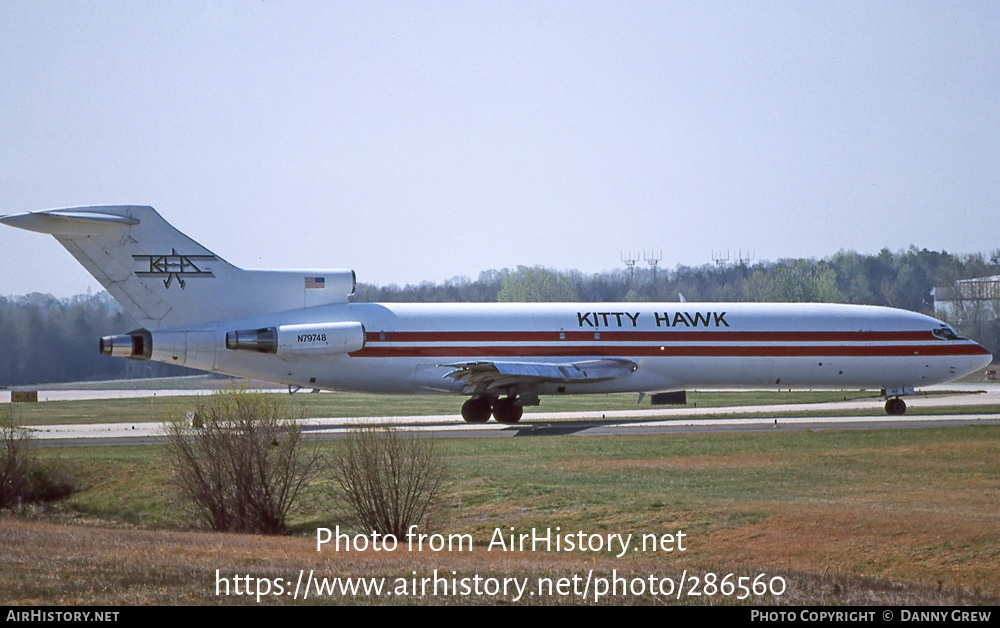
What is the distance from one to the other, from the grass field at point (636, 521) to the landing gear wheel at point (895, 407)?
7.59m

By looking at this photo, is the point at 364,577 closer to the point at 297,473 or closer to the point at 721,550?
the point at 721,550

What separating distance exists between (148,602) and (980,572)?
12561mm

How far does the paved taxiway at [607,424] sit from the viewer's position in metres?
34.7

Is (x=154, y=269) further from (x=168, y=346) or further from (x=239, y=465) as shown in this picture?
(x=239, y=465)

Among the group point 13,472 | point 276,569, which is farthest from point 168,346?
point 276,569

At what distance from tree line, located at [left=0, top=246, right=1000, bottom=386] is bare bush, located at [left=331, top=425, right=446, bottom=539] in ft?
119

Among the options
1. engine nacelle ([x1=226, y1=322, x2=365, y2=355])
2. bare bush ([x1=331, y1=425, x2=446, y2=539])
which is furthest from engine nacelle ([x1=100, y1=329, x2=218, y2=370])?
bare bush ([x1=331, y1=425, x2=446, y2=539])

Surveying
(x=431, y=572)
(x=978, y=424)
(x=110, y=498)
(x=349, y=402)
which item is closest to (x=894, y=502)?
(x=431, y=572)

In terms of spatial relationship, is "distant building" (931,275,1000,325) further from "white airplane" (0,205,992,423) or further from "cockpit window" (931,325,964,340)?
"white airplane" (0,205,992,423)

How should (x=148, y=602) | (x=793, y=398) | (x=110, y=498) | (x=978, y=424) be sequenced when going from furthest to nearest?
(x=793, y=398), (x=978, y=424), (x=110, y=498), (x=148, y=602)

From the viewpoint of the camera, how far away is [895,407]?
4016 cm

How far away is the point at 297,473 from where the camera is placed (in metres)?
25.3

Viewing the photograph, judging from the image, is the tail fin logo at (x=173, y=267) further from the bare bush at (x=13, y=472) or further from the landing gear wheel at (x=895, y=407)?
the landing gear wheel at (x=895, y=407)

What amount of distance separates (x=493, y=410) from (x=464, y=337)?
9.31 ft
